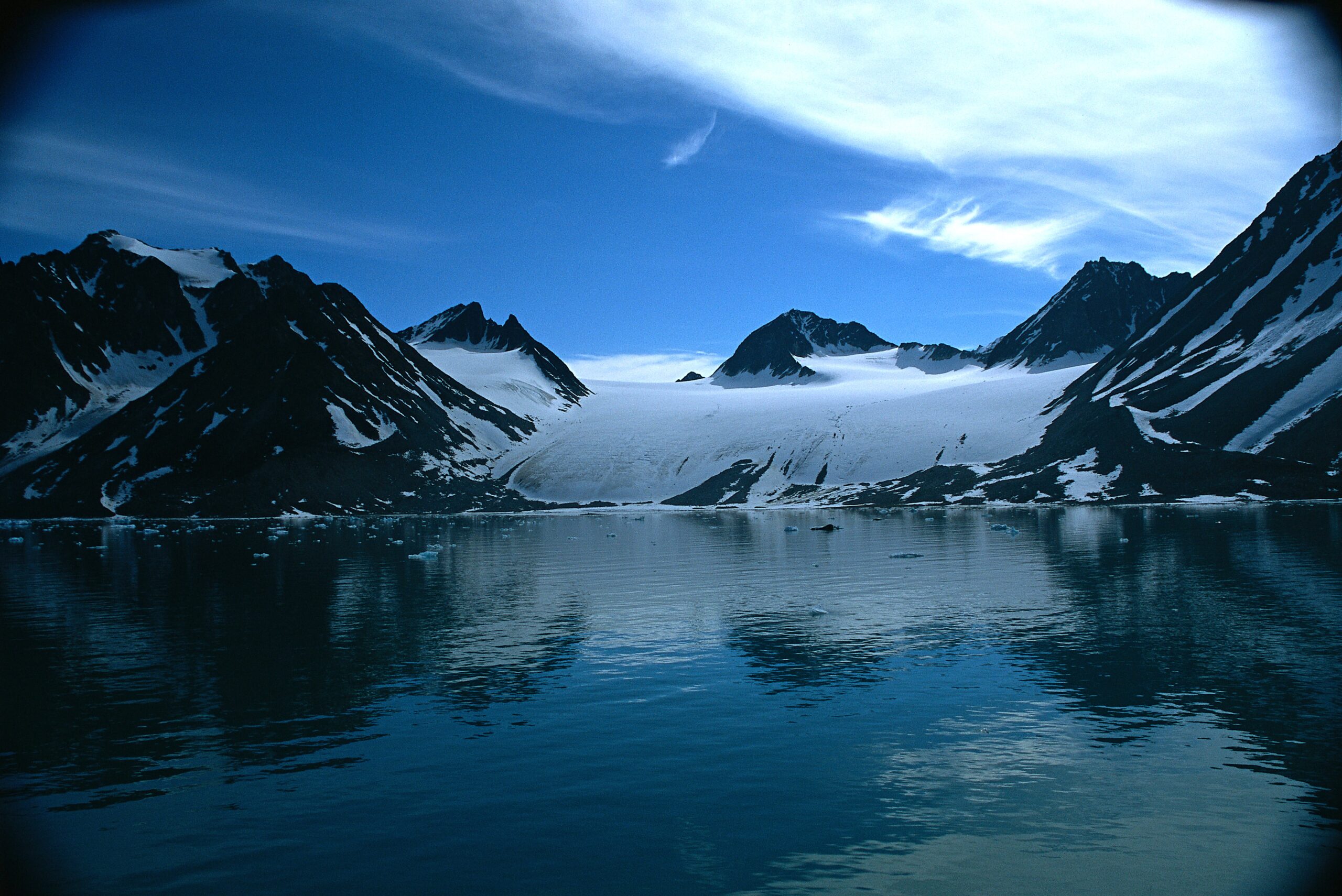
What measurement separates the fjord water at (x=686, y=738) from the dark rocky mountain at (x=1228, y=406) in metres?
96.6

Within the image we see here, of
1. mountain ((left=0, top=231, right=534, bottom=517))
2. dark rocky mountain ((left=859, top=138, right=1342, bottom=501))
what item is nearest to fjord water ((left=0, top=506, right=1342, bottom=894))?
dark rocky mountain ((left=859, top=138, right=1342, bottom=501))

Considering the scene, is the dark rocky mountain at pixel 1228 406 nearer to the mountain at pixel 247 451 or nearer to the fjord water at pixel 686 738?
the mountain at pixel 247 451

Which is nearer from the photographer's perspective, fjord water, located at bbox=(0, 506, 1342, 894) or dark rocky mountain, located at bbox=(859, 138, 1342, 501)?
fjord water, located at bbox=(0, 506, 1342, 894)

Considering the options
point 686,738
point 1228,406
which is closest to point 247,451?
point 686,738

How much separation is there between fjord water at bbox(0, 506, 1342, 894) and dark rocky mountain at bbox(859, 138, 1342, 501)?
96.6 m

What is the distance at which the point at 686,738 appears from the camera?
22125 mm

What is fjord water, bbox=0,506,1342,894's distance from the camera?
15172 millimetres

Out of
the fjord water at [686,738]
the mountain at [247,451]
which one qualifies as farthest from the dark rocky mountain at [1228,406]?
the fjord water at [686,738]

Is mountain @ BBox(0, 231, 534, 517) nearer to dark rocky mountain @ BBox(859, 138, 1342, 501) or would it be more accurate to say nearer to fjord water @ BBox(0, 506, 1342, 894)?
dark rocky mountain @ BBox(859, 138, 1342, 501)

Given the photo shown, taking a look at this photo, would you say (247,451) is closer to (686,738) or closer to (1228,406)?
(686,738)

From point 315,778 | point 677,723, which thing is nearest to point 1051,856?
point 677,723

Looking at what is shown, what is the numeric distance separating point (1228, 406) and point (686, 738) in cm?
15740

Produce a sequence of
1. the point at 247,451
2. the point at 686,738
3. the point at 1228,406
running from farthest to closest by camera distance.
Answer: the point at 247,451 → the point at 1228,406 → the point at 686,738

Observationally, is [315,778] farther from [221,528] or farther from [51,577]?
[221,528]
